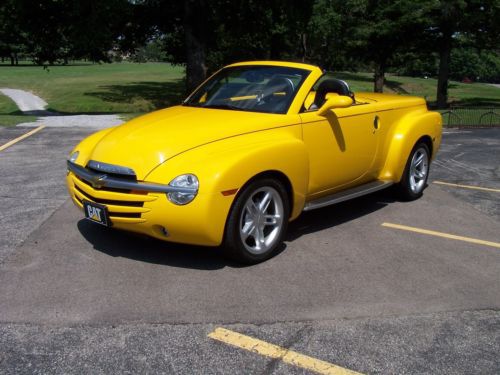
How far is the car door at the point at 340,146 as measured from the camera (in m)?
5.18

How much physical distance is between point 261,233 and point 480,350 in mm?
1974

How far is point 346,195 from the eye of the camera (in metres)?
5.61

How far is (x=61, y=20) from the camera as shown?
20.3 m

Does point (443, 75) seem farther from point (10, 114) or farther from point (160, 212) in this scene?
point (160, 212)

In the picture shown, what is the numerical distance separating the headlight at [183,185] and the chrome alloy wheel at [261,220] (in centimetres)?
52

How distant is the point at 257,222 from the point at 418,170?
3224 mm

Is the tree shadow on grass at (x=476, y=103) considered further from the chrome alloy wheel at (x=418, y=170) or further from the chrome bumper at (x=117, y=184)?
the chrome bumper at (x=117, y=184)

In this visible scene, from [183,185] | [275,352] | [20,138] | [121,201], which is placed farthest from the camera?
[20,138]

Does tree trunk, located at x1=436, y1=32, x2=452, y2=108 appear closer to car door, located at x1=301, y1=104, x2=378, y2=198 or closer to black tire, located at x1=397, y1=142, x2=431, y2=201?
black tire, located at x1=397, y1=142, x2=431, y2=201

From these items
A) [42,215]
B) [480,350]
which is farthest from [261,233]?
[42,215]

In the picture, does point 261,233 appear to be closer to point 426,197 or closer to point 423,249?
point 423,249

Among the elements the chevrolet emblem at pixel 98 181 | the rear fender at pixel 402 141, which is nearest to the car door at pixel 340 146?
the rear fender at pixel 402 141

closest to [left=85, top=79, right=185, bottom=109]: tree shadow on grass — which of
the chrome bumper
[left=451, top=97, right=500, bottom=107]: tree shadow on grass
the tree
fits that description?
the tree

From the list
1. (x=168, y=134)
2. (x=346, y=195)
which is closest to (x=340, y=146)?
(x=346, y=195)
